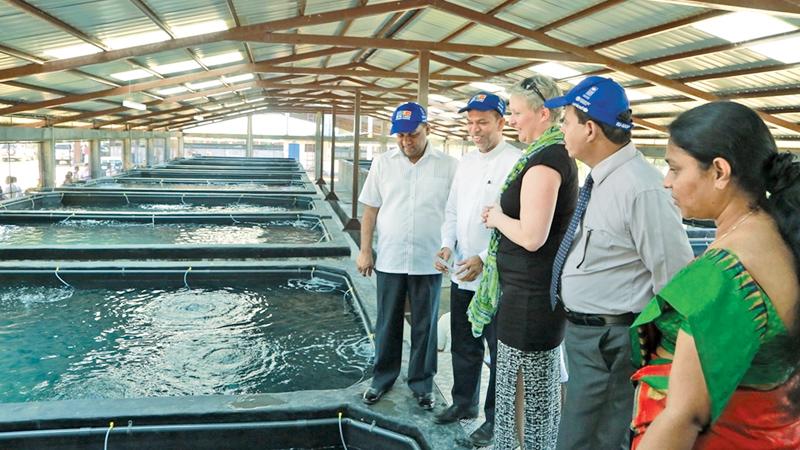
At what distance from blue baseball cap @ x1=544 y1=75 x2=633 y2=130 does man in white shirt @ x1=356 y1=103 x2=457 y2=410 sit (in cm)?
102

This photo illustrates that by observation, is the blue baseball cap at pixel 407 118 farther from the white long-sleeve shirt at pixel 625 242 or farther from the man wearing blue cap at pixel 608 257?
the white long-sleeve shirt at pixel 625 242

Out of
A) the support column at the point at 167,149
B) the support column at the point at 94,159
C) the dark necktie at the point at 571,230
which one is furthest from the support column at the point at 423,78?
the support column at the point at 167,149

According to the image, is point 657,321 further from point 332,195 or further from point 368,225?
point 332,195

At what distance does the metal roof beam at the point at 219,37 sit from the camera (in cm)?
621

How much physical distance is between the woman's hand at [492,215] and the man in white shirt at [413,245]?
62 centimetres

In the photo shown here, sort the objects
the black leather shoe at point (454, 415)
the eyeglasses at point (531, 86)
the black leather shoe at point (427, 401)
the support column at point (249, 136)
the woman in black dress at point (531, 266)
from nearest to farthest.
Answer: the woman in black dress at point (531, 266), the eyeglasses at point (531, 86), the black leather shoe at point (454, 415), the black leather shoe at point (427, 401), the support column at point (249, 136)

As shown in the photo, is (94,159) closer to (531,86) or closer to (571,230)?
(531,86)

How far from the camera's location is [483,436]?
2.31 metres

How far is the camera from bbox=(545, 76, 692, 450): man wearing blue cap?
149cm

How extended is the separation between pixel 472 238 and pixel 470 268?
0.15m

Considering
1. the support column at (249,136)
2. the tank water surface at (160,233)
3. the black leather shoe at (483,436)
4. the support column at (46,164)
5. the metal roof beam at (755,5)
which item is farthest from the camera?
the support column at (249,136)

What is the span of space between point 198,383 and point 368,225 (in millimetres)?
1697

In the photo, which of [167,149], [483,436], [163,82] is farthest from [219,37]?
[167,149]

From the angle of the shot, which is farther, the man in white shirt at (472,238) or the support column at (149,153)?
the support column at (149,153)
